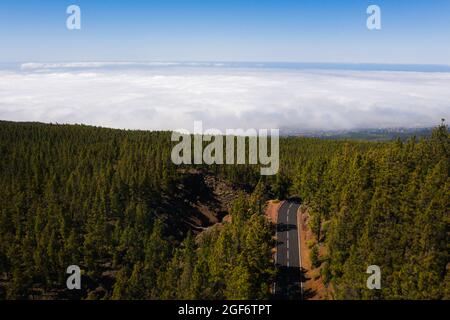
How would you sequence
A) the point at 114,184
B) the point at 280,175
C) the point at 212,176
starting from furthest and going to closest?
the point at 212,176, the point at 280,175, the point at 114,184

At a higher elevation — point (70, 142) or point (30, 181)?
point (70, 142)

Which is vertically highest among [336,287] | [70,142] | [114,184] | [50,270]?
[70,142]
